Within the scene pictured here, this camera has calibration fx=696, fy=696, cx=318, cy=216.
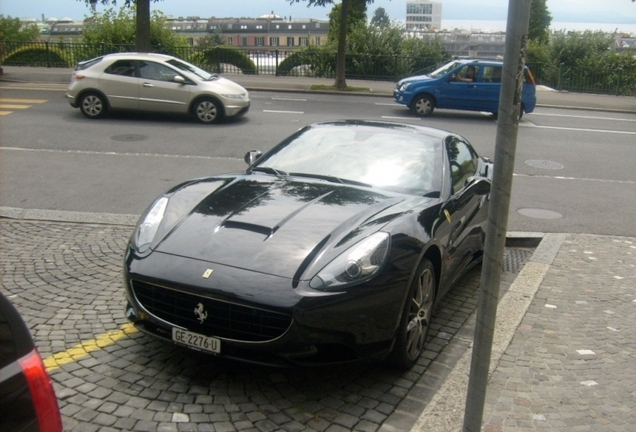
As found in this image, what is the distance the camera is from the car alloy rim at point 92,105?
1575 cm

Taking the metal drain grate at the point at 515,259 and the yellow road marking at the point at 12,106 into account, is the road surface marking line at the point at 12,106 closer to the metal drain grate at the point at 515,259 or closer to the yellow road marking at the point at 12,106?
the yellow road marking at the point at 12,106

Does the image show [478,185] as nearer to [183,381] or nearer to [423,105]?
[183,381]

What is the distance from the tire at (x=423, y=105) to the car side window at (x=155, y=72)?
6836 mm

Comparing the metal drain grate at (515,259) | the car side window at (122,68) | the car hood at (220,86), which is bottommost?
the metal drain grate at (515,259)

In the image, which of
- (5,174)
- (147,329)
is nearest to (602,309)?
(147,329)

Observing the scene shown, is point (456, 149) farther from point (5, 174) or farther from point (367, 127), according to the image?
point (5, 174)

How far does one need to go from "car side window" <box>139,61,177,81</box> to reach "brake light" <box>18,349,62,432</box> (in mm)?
14362

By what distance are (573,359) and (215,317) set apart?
244 cm

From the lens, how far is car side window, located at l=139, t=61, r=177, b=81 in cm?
1587

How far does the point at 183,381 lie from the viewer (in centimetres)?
419

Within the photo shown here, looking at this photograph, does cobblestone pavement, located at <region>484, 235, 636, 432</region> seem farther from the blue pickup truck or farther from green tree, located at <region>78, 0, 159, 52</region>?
green tree, located at <region>78, 0, 159, 52</region>

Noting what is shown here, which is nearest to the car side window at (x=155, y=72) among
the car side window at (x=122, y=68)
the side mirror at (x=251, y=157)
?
the car side window at (x=122, y=68)

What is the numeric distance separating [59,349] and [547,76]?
100 ft

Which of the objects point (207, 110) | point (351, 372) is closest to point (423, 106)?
point (207, 110)
